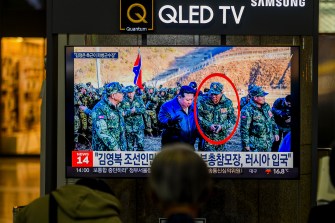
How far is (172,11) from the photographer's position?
651cm

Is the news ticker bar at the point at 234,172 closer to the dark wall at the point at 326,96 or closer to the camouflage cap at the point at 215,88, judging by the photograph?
the camouflage cap at the point at 215,88

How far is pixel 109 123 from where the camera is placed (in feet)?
21.3

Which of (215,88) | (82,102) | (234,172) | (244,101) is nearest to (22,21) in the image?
(82,102)

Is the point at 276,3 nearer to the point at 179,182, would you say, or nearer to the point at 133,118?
the point at 133,118

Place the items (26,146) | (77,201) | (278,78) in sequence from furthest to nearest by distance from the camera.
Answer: (26,146), (278,78), (77,201)

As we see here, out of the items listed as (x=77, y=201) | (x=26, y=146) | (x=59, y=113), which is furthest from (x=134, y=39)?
(x=26, y=146)

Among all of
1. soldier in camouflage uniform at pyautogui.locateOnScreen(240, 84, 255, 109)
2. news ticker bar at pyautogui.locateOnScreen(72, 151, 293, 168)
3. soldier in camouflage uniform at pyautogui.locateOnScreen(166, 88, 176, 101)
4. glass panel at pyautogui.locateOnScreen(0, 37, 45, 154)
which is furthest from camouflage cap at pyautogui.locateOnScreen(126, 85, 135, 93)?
Result: glass panel at pyautogui.locateOnScreen(0, 37, 45, 154)

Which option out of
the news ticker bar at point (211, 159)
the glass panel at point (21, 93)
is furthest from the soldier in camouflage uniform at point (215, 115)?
the glass panel at point (21, 93)

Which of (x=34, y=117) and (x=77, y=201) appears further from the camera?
(x=34, y=117)

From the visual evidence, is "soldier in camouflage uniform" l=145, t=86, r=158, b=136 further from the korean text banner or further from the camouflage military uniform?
the camouflage military uniform

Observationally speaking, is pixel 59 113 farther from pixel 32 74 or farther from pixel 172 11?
pixel 32 74

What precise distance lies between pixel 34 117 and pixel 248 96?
51.7ft

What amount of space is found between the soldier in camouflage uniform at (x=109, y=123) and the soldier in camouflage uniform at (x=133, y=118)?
0.04 meters

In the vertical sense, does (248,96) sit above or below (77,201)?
above
